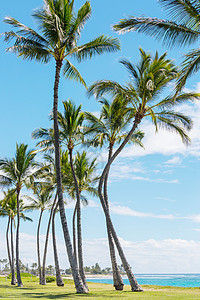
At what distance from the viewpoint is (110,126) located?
62.5 feet

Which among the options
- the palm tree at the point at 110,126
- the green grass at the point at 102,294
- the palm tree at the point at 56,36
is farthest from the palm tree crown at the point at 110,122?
the green grass at the point at 102,294

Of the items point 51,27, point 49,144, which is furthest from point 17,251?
point 51,27

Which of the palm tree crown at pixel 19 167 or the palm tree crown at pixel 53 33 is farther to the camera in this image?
the palm tree crown at pixel 19 167

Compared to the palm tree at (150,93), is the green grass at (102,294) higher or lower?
lower

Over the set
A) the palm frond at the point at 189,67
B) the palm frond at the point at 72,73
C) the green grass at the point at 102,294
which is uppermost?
the palm frond at the point at 72,73

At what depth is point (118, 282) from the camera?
1712 cm

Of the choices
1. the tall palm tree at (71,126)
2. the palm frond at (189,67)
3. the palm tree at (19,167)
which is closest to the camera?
the palm frond at (189,67)

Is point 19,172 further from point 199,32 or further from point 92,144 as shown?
point 199,32

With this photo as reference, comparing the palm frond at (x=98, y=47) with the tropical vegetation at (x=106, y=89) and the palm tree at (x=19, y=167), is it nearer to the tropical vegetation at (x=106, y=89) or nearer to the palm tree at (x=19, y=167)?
the tropical vegetation at (x=106, y=89)

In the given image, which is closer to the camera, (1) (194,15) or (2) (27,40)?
(1) (194,15)

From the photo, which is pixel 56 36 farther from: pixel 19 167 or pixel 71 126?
pixel 19 167

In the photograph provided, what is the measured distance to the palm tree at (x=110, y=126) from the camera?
18.1 metres

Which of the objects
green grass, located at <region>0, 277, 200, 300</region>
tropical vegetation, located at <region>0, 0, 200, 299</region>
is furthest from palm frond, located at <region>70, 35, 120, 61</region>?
green grass, located at <region>0, 277, 200, 300</region>

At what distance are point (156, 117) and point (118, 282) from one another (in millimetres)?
8606
